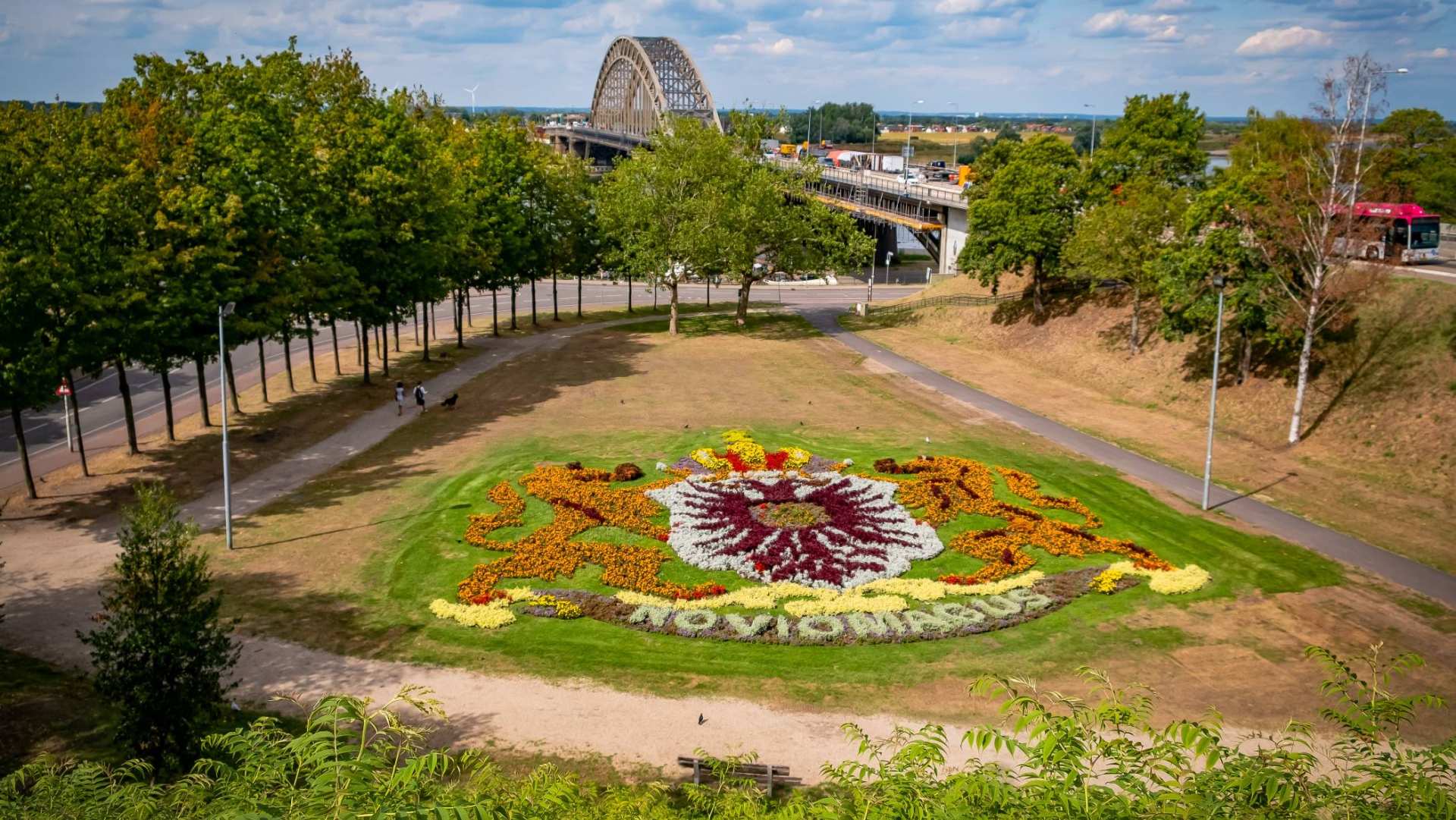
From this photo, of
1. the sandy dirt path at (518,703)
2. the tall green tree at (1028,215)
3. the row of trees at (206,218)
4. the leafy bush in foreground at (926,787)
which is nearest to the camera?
the leafy bush in foreground at (926,787)

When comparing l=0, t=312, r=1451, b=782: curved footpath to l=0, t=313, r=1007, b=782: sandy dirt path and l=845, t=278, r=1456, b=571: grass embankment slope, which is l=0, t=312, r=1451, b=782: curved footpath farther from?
l=845, t=278, r=1456, b=571: grass embankment slope

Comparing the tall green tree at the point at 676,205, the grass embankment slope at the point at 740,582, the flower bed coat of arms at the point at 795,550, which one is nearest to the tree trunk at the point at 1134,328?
the grass embankment slope at the point at 740,582

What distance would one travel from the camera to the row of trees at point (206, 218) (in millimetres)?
39969

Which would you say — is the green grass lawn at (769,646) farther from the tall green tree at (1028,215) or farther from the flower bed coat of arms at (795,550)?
the tall green tree at (1028,215)

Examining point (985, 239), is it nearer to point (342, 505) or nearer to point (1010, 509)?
point (1010, 509)

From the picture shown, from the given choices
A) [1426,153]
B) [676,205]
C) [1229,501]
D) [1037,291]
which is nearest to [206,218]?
[676,205]

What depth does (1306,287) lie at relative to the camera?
53844 mm

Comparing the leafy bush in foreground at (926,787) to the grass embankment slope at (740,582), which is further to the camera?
the grass embankment slope at (740,582)

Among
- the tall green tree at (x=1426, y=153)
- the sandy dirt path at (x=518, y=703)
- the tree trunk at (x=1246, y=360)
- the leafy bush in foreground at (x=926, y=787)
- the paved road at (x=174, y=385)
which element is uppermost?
the tall green tree at (x=1426, y=153)

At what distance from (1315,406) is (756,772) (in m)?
43.6

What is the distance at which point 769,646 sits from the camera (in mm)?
31203

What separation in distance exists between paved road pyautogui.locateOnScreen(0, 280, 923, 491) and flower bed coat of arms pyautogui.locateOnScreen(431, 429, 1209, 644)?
82.5 ft

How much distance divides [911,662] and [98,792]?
71.5 ft

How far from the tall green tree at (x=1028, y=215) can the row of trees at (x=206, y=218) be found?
40.4m
